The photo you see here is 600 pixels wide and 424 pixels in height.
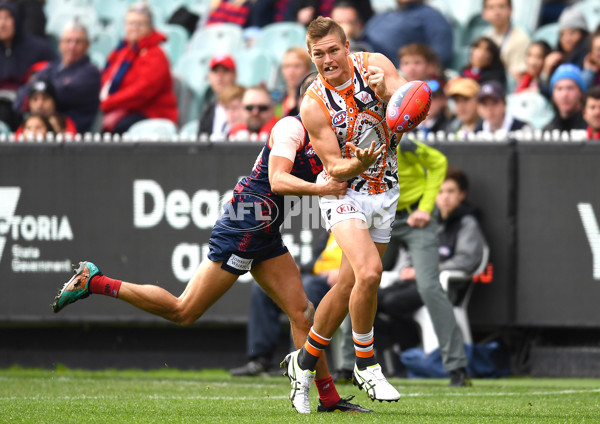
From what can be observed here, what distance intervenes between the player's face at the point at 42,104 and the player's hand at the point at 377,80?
22.5ft

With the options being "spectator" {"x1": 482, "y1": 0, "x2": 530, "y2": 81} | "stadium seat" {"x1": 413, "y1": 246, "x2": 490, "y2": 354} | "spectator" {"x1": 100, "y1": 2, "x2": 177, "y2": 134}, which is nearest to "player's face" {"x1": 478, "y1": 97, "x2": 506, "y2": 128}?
"stadium seat" {"x1": 413, "y1": 246, "x2": 490, "y2": 354}

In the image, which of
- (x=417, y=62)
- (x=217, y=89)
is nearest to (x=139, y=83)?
(x=217, y=89)

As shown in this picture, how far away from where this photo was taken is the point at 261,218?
6.78m

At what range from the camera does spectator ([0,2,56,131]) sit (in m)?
14.4

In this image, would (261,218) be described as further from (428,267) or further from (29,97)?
(29,97)

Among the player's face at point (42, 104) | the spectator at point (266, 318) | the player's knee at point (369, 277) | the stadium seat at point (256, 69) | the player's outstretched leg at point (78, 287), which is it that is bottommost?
the spectator at point (266, 318)

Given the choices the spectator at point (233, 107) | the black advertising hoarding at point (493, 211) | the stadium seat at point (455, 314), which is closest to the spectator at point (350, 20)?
the spectator at point (233, 107)

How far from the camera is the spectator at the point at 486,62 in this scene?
1240 cm

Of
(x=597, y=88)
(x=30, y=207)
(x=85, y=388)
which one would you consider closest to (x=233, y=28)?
(x=30, y=207)

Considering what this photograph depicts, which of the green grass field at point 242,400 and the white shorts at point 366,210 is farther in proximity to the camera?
the white shorts at point 366,210

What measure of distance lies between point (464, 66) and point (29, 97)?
213 inches

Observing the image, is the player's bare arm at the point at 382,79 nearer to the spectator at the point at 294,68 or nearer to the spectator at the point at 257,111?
the spectator at the point at 257,111

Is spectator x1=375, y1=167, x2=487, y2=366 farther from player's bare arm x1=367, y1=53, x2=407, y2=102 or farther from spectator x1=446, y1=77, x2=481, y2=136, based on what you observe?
player's bare arm x1=367, y1=53, x2=407, y2=102

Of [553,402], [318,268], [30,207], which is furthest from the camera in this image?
[30,207]
